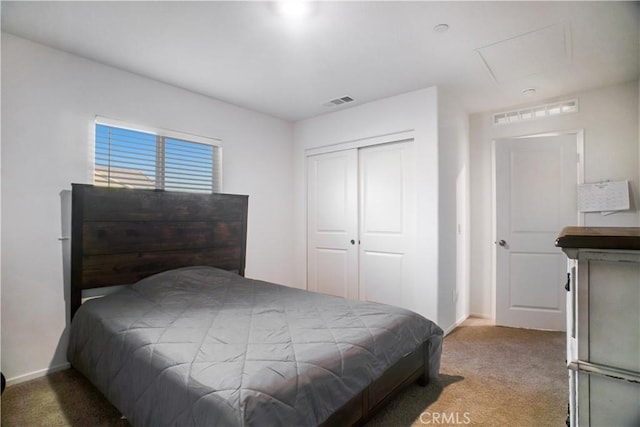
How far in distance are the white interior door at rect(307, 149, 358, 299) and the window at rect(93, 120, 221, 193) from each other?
48.8 inches

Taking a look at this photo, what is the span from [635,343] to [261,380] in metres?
1.17

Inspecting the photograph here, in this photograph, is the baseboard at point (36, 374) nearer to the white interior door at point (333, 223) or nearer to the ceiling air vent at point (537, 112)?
the white interior door at point (333, 223)

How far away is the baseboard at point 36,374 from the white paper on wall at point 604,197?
4.77 m

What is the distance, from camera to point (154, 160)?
2941mm

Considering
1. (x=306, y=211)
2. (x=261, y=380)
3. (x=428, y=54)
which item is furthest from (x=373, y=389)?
(x=306, y=211)

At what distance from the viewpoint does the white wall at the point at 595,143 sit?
9.82 ft

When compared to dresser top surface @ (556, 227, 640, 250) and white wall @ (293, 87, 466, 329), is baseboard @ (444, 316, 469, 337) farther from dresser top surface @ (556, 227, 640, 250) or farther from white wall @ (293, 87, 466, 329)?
dresser top surface @ (556, 227, 640, 250)

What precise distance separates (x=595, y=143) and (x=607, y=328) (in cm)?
322

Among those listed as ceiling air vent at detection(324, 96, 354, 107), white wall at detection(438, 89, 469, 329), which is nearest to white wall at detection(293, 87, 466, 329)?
white wall at detection(438, 89, 469, 329)

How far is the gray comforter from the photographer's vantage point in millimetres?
1239

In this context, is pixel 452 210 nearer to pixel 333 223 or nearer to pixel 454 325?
pixel 454 325

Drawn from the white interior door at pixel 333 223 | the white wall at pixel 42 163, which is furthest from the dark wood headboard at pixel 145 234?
the white interior door at pixel 333 223

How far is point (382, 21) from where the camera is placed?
2.06 metres

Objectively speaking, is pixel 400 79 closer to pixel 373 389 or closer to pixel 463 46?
pixel 463 46
